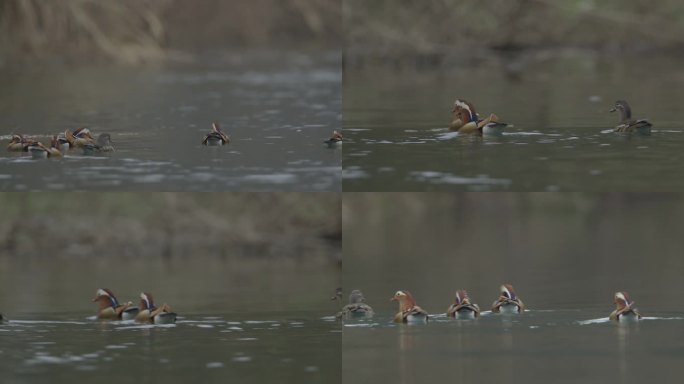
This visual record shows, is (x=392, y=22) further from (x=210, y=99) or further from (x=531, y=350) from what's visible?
(x=531, y=350)

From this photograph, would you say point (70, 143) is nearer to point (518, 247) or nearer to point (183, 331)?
point (183, 331)

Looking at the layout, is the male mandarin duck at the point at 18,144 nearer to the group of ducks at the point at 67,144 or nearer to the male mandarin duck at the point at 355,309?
the group of ducks at the point at 67,144

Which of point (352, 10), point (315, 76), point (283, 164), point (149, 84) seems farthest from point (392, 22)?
point (283, 164)

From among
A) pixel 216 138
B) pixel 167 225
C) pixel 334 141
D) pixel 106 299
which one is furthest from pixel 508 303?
pixel 167 225

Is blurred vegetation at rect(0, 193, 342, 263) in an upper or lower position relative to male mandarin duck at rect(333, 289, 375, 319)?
upper

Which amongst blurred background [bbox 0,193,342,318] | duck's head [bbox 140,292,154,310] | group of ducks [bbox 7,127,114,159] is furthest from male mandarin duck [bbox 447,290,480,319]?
blurred background [bbox 0,193,342,318]

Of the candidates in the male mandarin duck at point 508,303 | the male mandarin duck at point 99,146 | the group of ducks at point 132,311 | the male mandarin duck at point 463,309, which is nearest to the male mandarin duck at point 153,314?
the group of ducks at point 132,311

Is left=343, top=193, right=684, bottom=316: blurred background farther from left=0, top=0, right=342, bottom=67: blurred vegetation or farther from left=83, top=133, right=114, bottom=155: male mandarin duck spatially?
left=0, top=0, right=342, bottom=67: blurred vegetation
